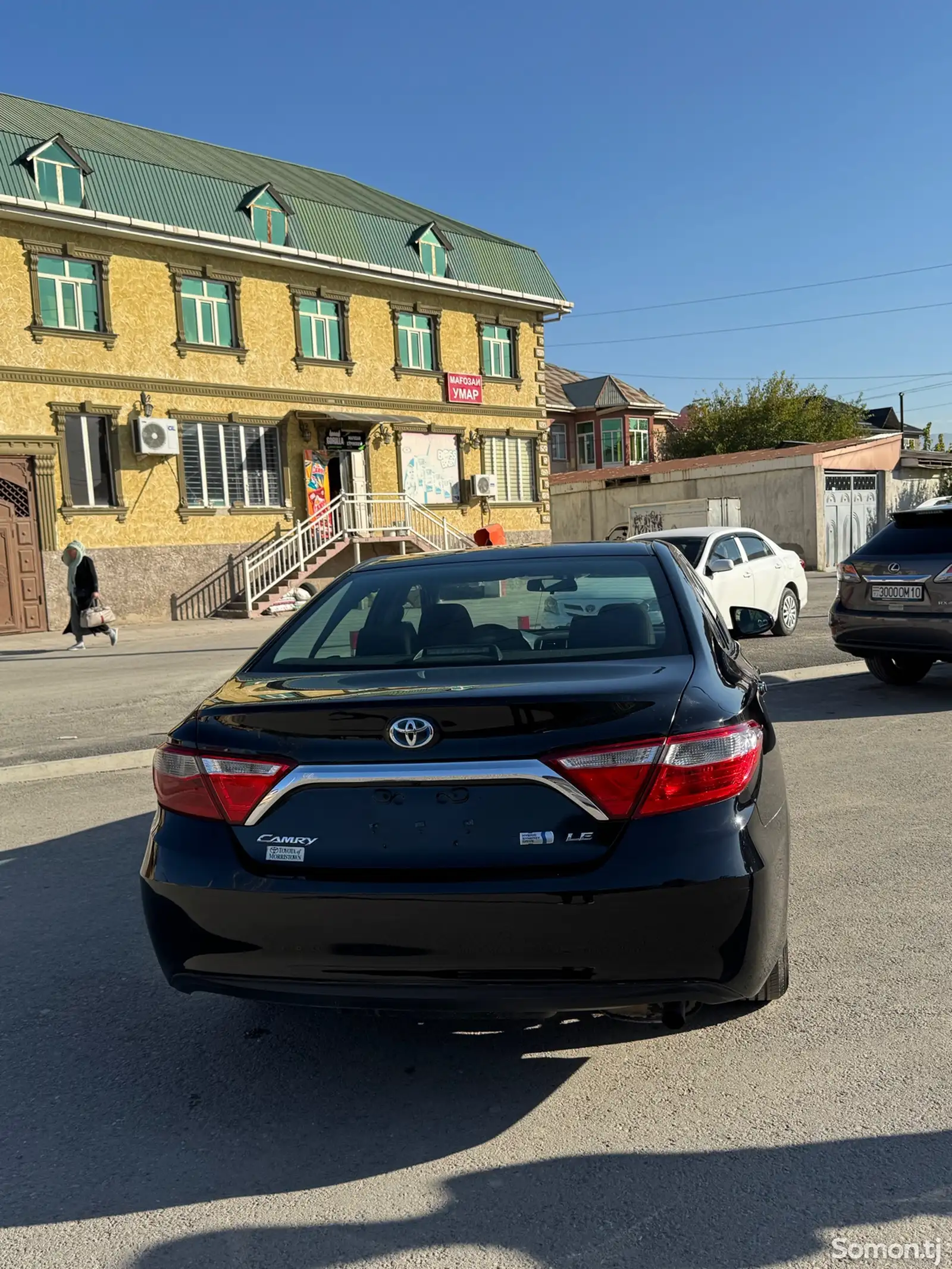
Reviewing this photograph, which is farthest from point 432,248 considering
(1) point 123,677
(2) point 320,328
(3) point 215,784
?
(3) point 215,784

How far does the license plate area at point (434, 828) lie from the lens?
9.02ft

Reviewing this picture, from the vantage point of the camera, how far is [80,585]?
18266 mm

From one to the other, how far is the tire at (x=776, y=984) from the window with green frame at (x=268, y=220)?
25.5 meters

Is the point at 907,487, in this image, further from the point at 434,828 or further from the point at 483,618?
the point at 434,828

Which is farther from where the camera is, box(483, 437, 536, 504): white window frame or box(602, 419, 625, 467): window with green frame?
box(602, 419, 625, 467): window with green frame

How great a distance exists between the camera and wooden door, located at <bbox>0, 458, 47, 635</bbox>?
885 inches

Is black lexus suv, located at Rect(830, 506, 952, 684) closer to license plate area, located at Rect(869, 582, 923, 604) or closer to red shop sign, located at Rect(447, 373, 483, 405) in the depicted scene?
license plate area, located at Rect(869, 582, 923, 604)

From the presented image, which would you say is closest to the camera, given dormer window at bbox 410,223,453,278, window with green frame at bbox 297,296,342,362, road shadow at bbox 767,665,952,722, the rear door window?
road shadow at bbox 767,665,952,722

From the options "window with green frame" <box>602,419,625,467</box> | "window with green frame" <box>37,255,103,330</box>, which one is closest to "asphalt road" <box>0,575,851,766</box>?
"window with green frame" <box>37,255,103,330</box>

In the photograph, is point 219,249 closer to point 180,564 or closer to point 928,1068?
point 180,564

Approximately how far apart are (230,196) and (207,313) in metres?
2.99

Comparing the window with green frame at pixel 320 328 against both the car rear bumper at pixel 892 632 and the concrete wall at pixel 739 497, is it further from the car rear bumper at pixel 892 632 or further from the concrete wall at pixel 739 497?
the car rear bumper at pixel 892 632

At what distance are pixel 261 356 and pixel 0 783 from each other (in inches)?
810

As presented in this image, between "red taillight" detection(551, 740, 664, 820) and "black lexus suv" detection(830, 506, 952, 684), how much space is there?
291 inches
